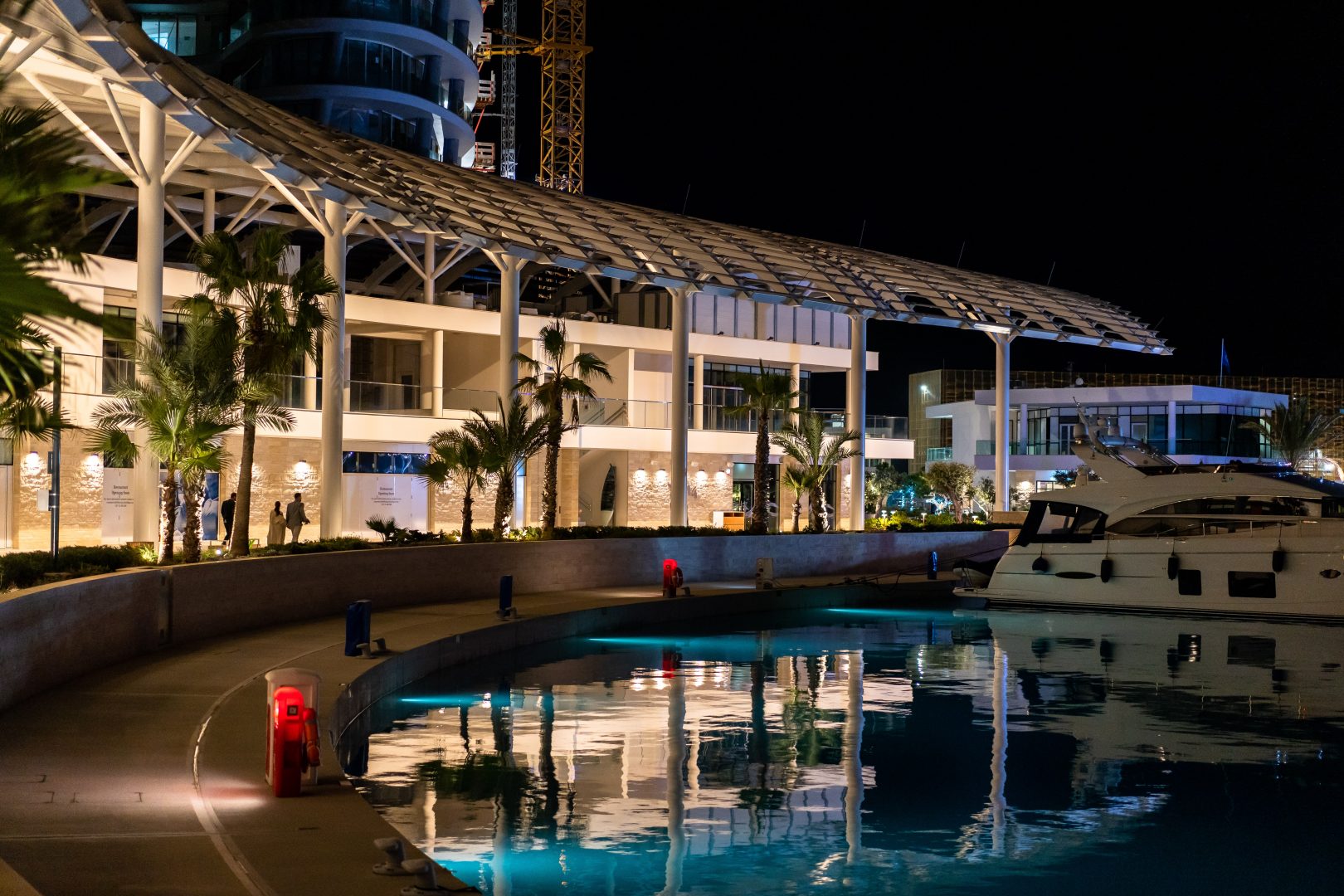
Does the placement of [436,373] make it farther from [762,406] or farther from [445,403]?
[762,406]

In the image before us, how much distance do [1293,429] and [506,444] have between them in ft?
173

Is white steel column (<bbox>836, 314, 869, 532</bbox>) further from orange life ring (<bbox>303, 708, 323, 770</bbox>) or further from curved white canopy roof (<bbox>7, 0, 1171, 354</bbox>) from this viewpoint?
orange life ring (<bbox>303, 708, 323, 770</bbox>)

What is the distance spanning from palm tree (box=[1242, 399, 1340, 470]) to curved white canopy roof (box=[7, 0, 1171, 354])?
21033 millimetres

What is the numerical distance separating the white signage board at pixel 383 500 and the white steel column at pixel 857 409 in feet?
39.8

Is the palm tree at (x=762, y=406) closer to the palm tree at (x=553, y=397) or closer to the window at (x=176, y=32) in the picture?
the palm tree at (x=553, y=397)

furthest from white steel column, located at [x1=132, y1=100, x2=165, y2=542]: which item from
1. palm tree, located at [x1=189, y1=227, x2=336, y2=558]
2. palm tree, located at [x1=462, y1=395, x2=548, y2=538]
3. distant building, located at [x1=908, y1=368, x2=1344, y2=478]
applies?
distant building, located at [x1=908, y1=368, x2=1344, y2=478]

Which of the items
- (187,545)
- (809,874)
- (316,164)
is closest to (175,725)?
(809,874)

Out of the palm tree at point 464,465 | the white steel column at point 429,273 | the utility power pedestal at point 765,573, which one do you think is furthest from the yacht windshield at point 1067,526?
the white steel column at point 429,273

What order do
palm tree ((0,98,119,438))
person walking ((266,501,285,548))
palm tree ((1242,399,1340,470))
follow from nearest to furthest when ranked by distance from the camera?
palm tree ((0,98,119,438)) → person walking ((266,501,285,548)) → palm tree ((1242,399,1340,470))

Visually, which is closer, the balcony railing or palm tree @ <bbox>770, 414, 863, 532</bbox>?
the balcony railing

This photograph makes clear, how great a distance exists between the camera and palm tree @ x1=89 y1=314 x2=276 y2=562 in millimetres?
21500

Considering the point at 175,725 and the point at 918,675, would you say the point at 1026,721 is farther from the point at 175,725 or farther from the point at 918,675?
the point at 175,725

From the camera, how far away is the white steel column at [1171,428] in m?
72.4

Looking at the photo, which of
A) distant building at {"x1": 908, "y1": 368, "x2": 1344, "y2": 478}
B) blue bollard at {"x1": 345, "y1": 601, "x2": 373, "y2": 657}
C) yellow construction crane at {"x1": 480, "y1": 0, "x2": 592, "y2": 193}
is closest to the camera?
blue bollard at {"x1": 345, "y1": 601, "x2": 373, "y2": 657}
